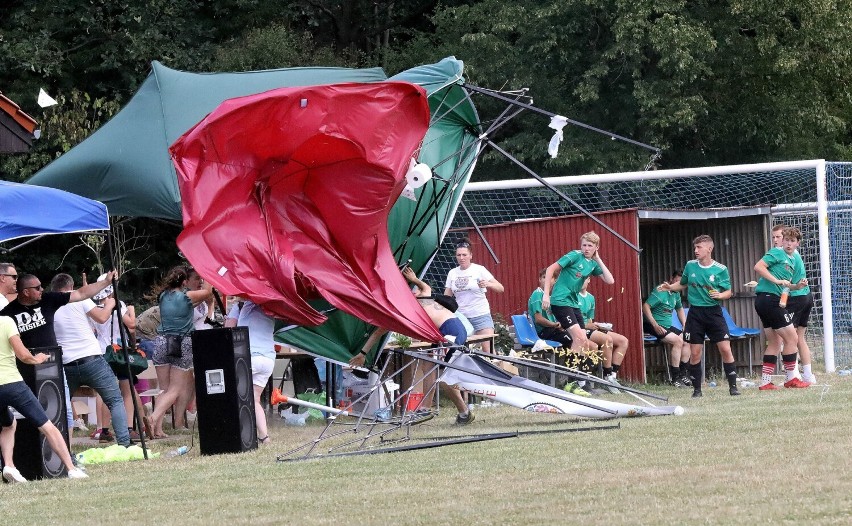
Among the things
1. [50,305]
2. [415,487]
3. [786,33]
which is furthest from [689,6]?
[415,487]

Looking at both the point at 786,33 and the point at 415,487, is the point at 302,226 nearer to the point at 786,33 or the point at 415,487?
the point at 415,487

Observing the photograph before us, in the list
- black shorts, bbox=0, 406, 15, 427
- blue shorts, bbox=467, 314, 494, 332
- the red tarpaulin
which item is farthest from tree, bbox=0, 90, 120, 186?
black shorts, bbox=0, 406, 15, 427

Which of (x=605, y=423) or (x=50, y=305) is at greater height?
(x=50, y=305)

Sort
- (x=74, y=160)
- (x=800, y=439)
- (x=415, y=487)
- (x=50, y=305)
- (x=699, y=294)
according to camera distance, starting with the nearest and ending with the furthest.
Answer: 1. (x=415, y=487)
2. (x=800, y=439)
3. (x=50, y=305)
4. (x=74, y=160)
5. (x=699, y=294)

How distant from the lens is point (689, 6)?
88.4ft

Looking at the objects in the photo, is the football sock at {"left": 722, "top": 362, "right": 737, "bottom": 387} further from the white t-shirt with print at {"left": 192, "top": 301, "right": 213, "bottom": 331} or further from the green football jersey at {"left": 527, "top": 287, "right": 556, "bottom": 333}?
the white t-shirt with print at {"left": 192, "top": 301, "right": 213, "bottom": 331}

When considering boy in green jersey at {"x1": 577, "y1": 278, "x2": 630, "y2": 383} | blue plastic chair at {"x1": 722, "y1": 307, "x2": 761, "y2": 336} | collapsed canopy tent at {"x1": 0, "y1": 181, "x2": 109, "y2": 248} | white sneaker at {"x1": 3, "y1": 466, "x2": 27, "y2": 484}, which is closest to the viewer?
white sneaker at {"x1": 3, "y1": 466, "x2": 27, "y2": 484}

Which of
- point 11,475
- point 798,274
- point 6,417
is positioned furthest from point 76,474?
point 798,274

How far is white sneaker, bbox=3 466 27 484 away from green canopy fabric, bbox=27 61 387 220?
295 cm

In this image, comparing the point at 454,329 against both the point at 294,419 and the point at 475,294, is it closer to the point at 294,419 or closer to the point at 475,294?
the point at 294,419

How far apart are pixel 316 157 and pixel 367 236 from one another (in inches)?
32.6

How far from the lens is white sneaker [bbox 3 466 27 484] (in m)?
10.2

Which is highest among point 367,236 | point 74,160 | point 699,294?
point 74,160

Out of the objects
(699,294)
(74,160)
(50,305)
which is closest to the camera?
(50,305)
